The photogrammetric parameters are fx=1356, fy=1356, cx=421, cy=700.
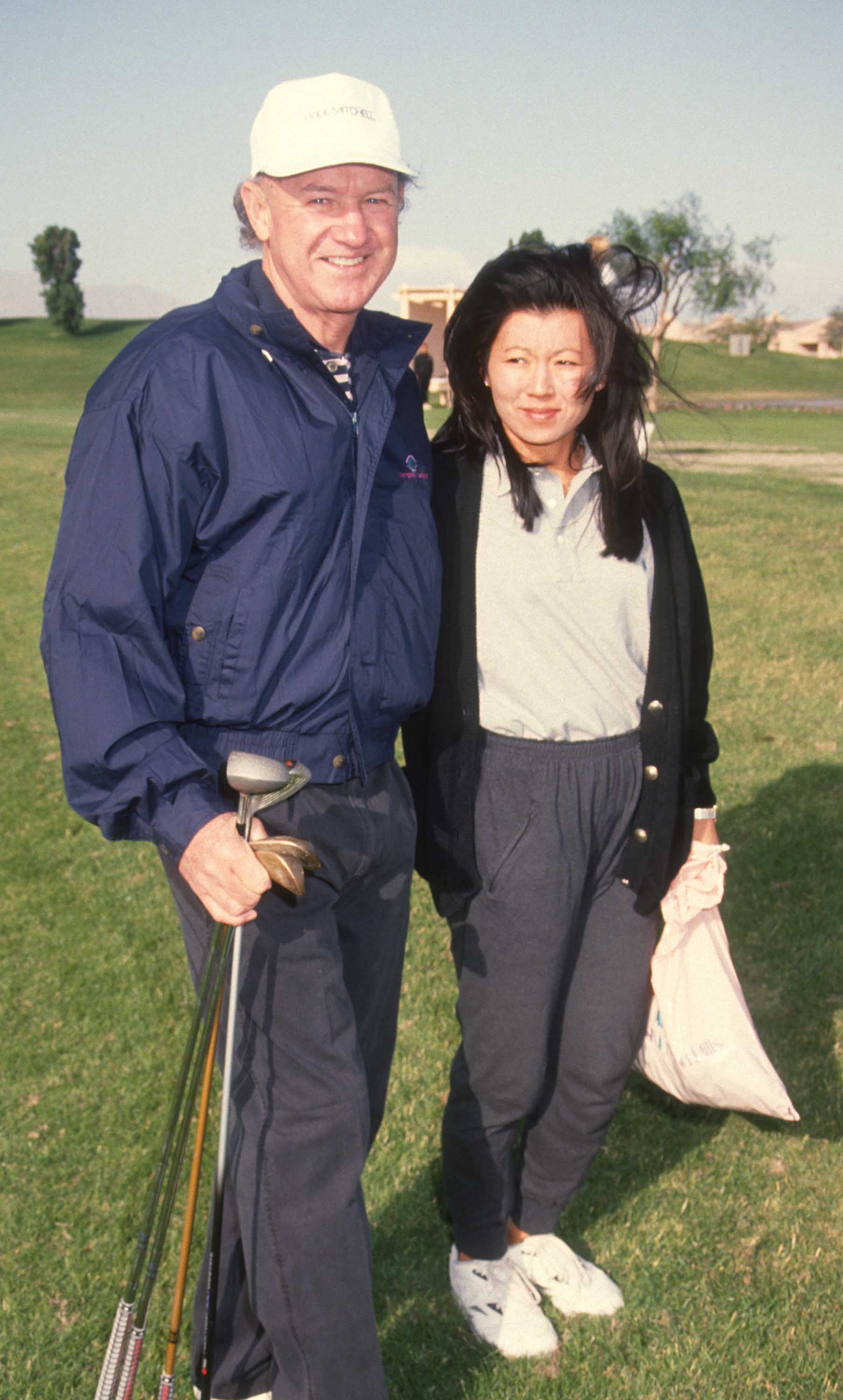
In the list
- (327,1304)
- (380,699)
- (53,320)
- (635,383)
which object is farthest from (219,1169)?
(53,320)

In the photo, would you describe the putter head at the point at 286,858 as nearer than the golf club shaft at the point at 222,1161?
Yes

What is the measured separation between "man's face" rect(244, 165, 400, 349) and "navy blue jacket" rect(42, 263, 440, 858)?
7 centimetres

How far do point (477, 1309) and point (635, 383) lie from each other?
211cm

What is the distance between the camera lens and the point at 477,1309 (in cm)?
308

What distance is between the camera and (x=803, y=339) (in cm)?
11431

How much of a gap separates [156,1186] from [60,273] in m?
A: 95.2

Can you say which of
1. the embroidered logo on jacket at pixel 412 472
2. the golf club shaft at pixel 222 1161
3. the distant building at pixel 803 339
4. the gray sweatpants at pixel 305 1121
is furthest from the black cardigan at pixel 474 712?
Answer: the distant building at pixel 803 339

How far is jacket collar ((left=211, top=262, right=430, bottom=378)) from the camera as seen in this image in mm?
2311

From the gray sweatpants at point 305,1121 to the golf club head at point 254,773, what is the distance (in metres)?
0.27

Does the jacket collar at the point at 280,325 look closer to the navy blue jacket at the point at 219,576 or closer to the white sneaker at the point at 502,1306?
the navy blue jacket at the point at 219,576

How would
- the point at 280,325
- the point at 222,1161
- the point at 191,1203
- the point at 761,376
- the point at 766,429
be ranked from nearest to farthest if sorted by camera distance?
1. the point at 191,1203
2. the point at 222,1161
3. the point at 280,325
4. the point at 766,429
5. the point at 761,376

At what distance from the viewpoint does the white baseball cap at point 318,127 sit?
Answer: 2.35m

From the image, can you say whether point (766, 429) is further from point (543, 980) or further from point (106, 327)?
point (106, 327)

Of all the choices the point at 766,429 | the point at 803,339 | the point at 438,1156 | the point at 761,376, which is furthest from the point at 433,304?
the point at 803,339
